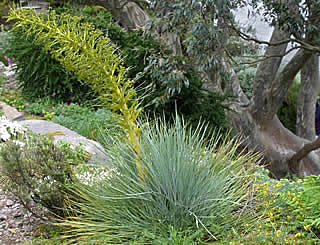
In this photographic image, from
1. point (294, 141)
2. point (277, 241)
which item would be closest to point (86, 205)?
point (277, 241)

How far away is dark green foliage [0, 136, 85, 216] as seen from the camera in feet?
9.81

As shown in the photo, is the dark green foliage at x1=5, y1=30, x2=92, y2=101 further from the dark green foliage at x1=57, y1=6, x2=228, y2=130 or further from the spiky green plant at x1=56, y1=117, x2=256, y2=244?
the spiky green plant at x1=56, y1=117, x2=256, y2=244

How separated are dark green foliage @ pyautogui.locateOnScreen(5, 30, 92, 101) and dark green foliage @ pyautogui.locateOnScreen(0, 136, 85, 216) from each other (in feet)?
18.9

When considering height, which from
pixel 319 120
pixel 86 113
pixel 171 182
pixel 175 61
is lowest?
pixel 319 120

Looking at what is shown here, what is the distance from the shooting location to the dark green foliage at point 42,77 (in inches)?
352

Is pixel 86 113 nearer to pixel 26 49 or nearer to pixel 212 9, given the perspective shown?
pixel 26 49

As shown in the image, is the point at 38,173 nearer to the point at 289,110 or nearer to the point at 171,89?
the point at 171,89

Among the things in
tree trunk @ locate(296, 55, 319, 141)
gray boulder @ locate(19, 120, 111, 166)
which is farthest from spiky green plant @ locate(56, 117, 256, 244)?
tree trunk @ locate(296, 55, 319, 141)

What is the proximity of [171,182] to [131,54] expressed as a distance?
19.1 ft

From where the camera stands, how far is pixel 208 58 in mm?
6105

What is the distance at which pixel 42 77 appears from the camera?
9.12 meters

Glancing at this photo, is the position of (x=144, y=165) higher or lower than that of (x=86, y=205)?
higher

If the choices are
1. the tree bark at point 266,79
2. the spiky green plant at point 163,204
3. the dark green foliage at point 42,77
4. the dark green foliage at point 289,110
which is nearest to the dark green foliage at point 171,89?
the dark green foliage at point 42,77

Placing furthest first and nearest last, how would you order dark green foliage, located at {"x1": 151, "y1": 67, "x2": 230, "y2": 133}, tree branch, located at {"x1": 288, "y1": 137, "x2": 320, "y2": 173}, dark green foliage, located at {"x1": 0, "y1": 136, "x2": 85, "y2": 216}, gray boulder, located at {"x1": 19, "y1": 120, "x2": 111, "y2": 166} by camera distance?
tree branch, located at {"x1": 288, "y1": 137, "x2": 320, "y2": 173} → dark green foliage, located at {"x1": 151, "y1": 67, "x2": 230, "y2": 133} → gray boulder, located at {"x1": 19, "y1": 120, "x2": 111, "y2": 166} → dark green foliage, located at {"x1": 0, "y1": 136, "x2": 85, "y2": 216}
